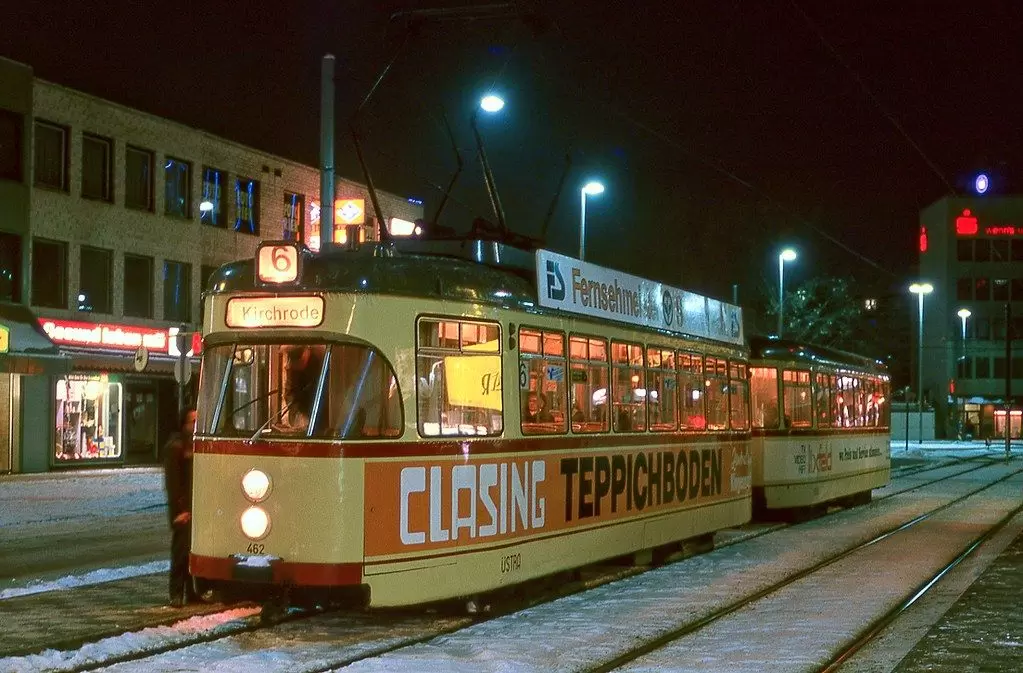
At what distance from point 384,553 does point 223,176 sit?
28851 mm

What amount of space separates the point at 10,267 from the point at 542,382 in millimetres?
22767

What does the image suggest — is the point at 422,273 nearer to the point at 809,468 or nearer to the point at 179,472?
the point at 179,472

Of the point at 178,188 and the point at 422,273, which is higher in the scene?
the point at 178,188

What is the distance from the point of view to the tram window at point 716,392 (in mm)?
15180

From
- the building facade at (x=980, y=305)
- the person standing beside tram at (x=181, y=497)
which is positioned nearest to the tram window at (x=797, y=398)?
the person standing beside tram at (x=181, y=497)

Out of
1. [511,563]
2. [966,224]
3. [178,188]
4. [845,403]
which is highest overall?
[966,224]

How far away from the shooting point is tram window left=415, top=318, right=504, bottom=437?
9672 millimetres

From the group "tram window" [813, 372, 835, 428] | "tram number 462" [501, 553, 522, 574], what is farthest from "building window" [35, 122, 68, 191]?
"tram number 462" [501, 553, 522, 574]

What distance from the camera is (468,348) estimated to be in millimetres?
10086

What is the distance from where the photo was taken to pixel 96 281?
32875mm

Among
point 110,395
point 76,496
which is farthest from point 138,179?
point 76,496

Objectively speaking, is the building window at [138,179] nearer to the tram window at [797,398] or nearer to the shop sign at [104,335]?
the shop sign at [104,335]

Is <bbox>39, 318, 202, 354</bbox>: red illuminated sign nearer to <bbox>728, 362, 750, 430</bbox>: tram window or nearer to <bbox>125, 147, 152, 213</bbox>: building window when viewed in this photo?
<bbox>125, 147, 152, 213</bbox>: building window

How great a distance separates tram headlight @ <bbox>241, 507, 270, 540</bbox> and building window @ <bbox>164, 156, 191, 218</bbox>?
26.9 metres
